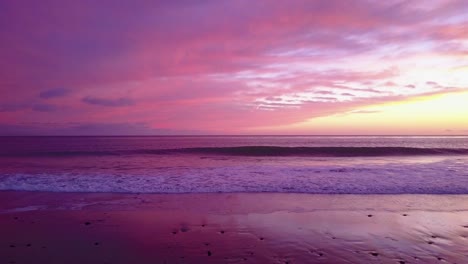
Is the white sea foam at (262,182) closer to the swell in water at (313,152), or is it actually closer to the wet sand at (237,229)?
the wet sand at (237,229)

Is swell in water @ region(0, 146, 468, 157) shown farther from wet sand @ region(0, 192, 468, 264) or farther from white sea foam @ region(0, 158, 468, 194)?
wet sand @ region(0, 192, 468, 264)

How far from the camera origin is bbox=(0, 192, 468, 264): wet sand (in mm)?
6203

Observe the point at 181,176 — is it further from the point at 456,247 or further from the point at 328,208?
the point at 456,247

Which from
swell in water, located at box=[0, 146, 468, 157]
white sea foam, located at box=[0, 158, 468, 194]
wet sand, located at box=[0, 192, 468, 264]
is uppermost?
swell in water, located at box=[0, 146, 468, 157]

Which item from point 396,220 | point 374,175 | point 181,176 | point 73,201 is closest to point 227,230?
point 396,220

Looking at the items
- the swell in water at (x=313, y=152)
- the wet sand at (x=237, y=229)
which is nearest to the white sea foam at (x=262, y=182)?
the wet sand at (x=237, y=229)

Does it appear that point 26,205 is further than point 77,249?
Yes

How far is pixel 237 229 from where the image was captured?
25.9ft

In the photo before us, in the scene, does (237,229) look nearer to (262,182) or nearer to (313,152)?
(262,182)

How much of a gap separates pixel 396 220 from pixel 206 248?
531 centimetres

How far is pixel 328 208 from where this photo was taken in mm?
9945

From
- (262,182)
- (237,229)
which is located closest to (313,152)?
(262,182)

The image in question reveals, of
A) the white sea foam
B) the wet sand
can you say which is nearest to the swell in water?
the white sea foam

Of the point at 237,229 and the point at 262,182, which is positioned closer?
the point at 237,229
